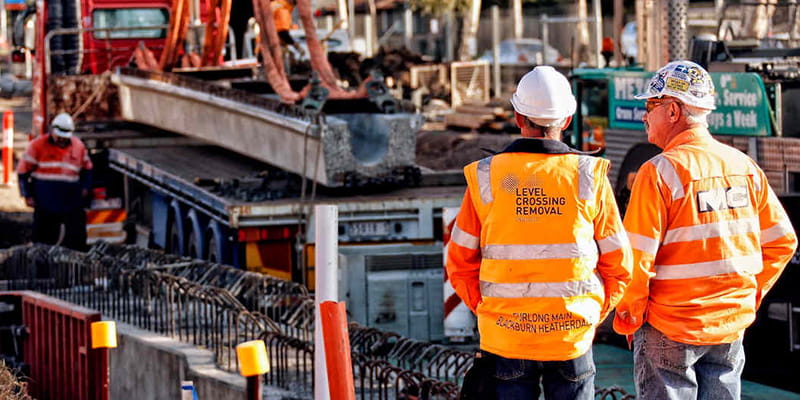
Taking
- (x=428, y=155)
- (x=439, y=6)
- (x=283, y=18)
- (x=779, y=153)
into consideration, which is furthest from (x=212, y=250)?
(x=439, y=6)

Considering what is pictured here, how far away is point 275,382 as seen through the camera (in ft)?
31.0

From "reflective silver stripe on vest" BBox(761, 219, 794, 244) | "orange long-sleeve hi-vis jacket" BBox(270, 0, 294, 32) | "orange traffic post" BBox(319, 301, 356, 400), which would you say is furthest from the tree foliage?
"reflective silver stripe on vest" BBox(761, 219, 794, 244)

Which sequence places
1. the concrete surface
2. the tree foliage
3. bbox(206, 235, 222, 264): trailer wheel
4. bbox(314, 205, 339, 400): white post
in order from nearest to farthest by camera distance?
1. bbox(314, 205, 339, 400): white post
2. the concrete surface
3. bbox(206, 235, 222, 264): trailer wheel
4. the tree foliage

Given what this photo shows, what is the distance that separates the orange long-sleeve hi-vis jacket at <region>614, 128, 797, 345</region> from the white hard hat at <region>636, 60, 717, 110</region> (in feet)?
0.54

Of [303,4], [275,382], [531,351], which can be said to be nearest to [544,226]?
[531,351]

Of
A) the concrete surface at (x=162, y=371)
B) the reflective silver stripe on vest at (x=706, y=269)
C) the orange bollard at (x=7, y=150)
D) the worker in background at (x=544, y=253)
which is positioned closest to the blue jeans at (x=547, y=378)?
the worker in background at (x=544, y=253)

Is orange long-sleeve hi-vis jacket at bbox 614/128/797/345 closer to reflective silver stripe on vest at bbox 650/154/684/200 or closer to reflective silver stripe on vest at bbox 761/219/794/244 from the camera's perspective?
reflective silver stripe on vest at bbox 650/154/684/200

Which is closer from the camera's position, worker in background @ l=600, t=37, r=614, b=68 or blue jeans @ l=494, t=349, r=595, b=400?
blue jeans @ l=494, t=349, r=595, b=400

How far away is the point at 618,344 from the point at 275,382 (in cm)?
310

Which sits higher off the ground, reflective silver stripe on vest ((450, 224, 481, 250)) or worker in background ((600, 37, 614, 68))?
worker in background ((600, 37, 614, 68))

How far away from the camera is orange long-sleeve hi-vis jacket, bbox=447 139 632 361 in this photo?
5227 mm

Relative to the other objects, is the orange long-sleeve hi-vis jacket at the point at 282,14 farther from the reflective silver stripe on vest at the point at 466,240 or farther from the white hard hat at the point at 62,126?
the reflective silver stripe on vest at the point at 466,240

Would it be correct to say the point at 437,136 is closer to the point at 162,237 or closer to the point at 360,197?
the point at 162,237

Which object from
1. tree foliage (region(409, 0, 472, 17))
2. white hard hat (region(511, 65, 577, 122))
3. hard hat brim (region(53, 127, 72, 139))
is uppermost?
tree foliage (region(409, 0, 472, 17))
